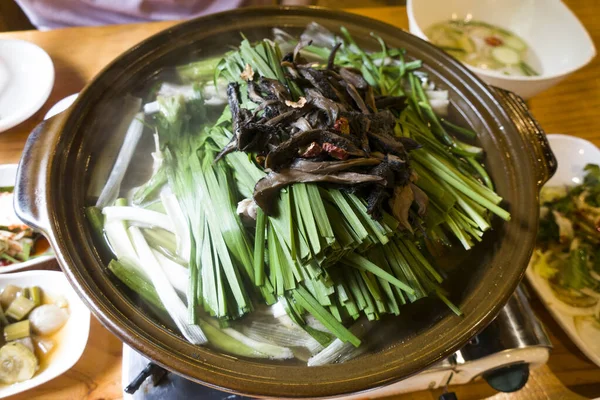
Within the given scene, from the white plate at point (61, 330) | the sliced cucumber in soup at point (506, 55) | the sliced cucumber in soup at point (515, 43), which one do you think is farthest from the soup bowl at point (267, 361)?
the sliced cucumber in soup at point (515, 43)

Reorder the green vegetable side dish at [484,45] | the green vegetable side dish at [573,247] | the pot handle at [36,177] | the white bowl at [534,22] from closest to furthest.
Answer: the pot handle at [36,177]
the green vegetable side dish at [573,247]
the white bowl at [534,22]
the green vegetable side dish at [484,45]

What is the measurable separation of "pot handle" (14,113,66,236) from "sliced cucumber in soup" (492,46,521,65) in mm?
2041

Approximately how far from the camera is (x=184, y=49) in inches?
60.0

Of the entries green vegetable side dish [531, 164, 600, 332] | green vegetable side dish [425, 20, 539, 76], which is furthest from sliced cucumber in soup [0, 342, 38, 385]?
green vegetable side dish [425, 20, 539, 76]

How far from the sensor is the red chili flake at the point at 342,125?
1.09m

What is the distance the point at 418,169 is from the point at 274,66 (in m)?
0.55

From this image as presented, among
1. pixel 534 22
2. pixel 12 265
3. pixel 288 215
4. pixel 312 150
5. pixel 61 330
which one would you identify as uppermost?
Result: pixel 534 22

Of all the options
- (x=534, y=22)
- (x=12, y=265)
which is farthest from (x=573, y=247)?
(x=12, y=265)

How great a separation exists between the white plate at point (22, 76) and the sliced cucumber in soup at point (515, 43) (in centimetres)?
231

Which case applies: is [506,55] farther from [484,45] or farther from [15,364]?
[15,364]

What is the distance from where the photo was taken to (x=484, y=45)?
2221mm

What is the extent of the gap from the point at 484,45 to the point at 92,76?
79.6 inches

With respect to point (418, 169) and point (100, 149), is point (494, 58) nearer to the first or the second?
point (418, 169)

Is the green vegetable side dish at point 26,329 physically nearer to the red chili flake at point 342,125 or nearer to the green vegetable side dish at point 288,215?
the green vegetable side dish at point 288,215
